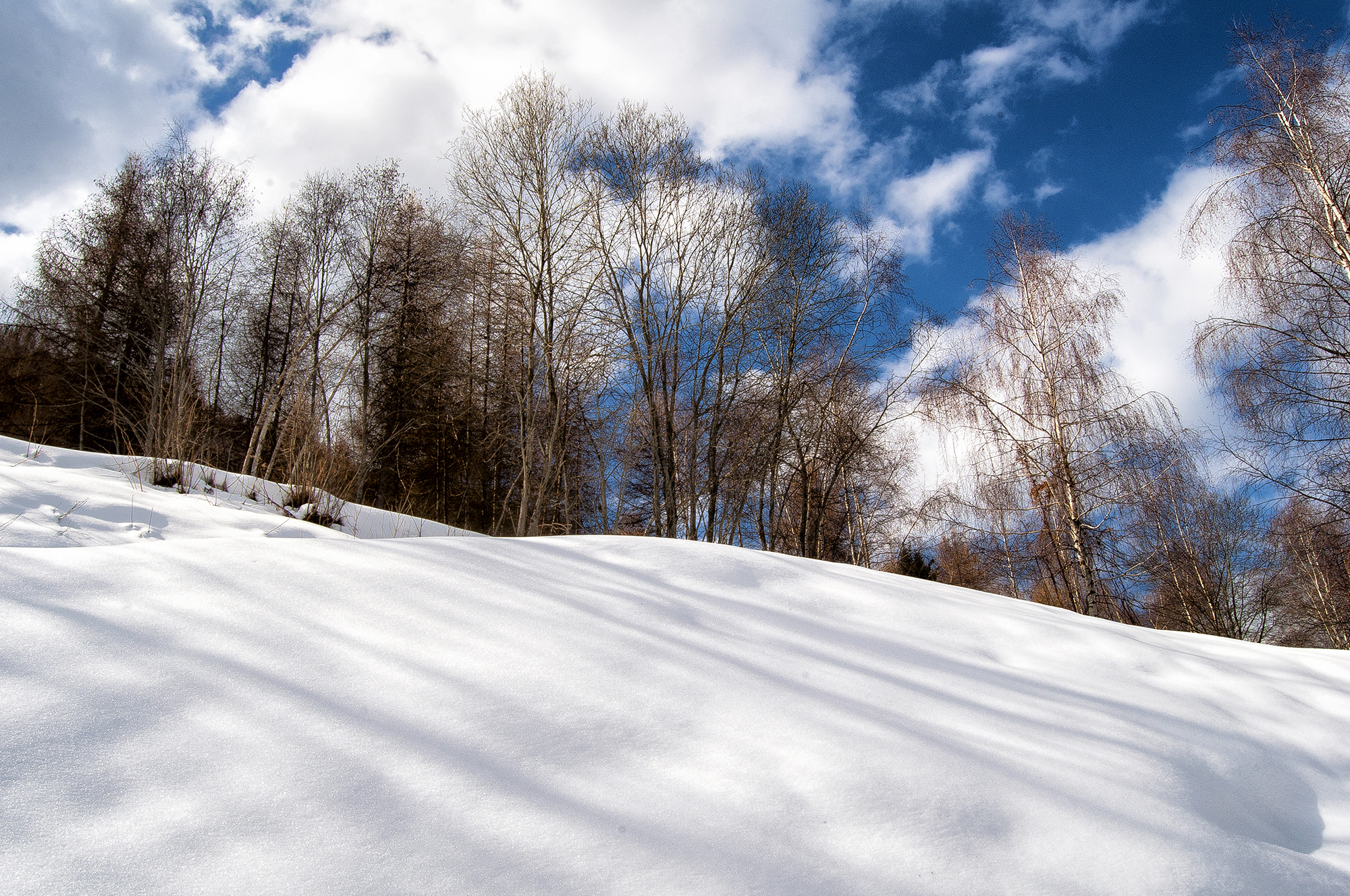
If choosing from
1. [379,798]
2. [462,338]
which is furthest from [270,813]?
[462,338]

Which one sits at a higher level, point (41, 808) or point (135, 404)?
point (135, 404)

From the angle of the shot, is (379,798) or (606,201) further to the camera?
(606,201)

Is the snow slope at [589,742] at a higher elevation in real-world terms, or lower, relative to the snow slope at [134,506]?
lower

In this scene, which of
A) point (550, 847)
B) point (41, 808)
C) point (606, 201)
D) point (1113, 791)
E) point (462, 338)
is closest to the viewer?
point (41, 808)

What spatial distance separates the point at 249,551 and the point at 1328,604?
1944 centimetres

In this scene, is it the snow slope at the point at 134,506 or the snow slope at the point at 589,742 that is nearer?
the snow slope at the point at 589,742

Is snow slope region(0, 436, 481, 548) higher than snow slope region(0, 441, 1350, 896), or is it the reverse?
snow slope region(0, 436, 481, 548)

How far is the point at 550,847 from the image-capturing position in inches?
48.0

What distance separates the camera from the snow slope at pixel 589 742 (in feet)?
3.83

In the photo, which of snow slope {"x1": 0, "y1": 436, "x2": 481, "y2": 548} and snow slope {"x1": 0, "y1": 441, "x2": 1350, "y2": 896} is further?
snow slope {"x1": 0, "y1": 436, "x2": 481, "y2": 548}

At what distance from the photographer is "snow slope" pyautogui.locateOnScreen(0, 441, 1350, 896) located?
1.17 meters

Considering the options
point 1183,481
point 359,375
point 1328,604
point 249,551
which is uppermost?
point 359,375

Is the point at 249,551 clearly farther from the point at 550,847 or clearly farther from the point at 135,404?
the point at 135,404

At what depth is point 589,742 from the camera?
61.5 inches
